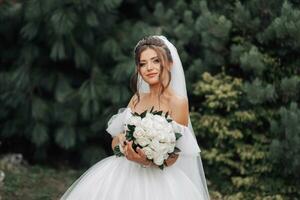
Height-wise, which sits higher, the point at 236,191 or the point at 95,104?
the point at 95,104

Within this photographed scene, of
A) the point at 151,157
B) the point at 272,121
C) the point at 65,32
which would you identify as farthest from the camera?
the point at 65,32

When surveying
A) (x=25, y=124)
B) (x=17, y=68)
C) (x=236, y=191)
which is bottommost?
(x=236, y=191)

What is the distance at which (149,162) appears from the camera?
3.69 metres

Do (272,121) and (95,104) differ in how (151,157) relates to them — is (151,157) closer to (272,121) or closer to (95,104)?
(272,121)

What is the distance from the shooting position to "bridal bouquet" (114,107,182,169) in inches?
142

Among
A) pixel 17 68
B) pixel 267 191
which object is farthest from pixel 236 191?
pixel 17 68

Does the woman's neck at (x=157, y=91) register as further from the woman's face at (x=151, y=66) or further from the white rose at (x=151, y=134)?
the white rose at (x=151, y=134)

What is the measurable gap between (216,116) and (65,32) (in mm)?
1916

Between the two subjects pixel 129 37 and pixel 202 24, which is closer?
pixel 202 24

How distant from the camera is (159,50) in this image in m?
3.84

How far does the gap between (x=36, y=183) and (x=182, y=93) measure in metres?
3.18

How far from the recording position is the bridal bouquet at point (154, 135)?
11.8 ft

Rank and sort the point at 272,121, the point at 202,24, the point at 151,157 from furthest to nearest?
1. the point at 202,24
2. the point at 272,121
3. the point at 151,157

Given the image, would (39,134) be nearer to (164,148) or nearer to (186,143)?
(186,143)
